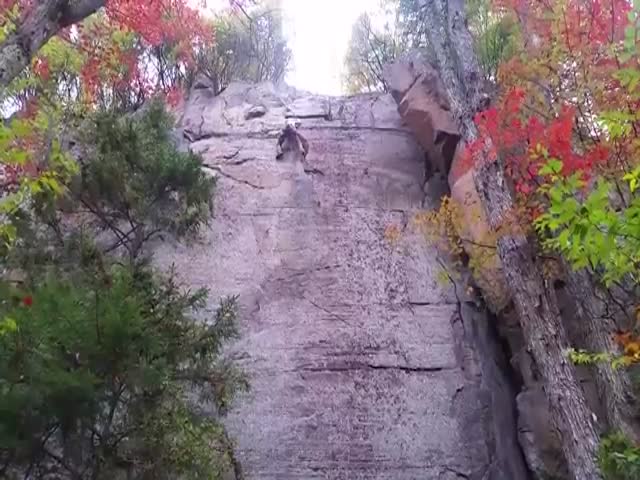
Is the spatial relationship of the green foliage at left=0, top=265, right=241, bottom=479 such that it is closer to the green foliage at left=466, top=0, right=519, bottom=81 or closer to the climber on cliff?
the climber on cliff

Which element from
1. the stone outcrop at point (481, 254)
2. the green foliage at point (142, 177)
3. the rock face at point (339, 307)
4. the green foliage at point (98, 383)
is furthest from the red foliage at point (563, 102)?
the green foliage at point (98, 383)

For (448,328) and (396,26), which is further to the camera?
(396,26)

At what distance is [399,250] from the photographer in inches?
412

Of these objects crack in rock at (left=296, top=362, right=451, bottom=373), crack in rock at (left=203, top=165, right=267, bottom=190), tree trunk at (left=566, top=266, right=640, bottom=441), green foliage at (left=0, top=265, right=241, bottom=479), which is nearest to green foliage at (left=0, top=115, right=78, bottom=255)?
green foliage at (left=0, top=265, right=241, bottom=479)

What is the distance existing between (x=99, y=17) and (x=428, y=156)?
7.04 metres

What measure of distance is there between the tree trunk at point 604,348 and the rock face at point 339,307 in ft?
6.08

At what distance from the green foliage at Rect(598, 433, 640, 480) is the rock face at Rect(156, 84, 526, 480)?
229cm

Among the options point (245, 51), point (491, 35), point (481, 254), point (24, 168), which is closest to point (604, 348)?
point (481, 254)

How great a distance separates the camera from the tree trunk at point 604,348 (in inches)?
264

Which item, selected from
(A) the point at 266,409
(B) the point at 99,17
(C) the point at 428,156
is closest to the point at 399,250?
(C) the point at 428,156

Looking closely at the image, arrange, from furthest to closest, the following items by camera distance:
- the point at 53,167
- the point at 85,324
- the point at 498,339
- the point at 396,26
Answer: the point at 396,26 → the point at 498,339 → the point at 53,167 → the point at 85,324

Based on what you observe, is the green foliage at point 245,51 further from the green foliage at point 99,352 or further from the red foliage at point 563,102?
the green foliage at point 99,352

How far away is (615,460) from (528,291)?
210 centimetres

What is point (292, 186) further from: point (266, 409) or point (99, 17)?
point (99, 17)
